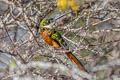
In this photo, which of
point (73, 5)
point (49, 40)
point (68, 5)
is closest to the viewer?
point (49, 40)

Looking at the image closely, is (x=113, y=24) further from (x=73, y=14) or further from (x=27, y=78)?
(x=27, y=78)

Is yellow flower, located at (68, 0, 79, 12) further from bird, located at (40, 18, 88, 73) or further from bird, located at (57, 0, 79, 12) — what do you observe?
bird, located at (40, 18, 88, 73)

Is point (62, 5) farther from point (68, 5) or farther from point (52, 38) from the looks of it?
point (52, 38)

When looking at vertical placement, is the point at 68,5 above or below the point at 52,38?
above

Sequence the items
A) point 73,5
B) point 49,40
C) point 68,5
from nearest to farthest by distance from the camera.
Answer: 1. point 49,40
2. point 73,5
3. point 68,5

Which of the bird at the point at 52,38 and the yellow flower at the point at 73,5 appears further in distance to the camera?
the yellow flower at the point at 73,5

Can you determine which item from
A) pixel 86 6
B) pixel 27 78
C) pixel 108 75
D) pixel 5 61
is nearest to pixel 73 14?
pixel 86 6

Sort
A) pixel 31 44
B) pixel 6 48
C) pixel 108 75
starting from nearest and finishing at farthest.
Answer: pixel 108 75 < pixel 6 48 < pixel 31 44

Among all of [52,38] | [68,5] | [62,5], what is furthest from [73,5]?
[52,38]

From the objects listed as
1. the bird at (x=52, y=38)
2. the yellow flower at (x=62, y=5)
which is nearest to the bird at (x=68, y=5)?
the yellow flower at (x=62, y=5)

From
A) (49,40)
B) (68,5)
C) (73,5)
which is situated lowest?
(49,40)

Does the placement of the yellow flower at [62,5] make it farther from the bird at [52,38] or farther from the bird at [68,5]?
the bird at [52,38]
